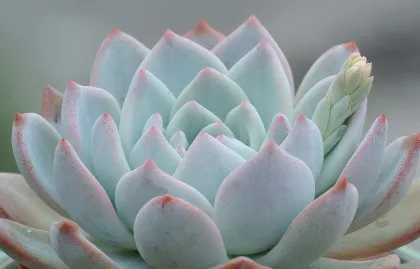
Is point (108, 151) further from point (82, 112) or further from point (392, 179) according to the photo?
point (392, 179)

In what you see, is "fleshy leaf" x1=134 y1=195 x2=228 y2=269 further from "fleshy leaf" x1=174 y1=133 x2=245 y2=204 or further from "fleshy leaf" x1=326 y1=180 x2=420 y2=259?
"fleshy leaf" x1=326 y1=180 x2=420 y2=259

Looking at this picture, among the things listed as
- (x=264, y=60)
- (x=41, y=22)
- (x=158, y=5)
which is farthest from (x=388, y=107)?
(x=264, y=60)

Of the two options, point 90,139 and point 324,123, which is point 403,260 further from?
point 90,139

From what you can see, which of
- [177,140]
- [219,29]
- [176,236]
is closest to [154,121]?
[177,140]

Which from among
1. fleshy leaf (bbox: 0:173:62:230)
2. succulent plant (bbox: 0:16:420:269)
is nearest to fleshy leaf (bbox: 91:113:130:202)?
succulent plant (bbox: 0:16:420:269)

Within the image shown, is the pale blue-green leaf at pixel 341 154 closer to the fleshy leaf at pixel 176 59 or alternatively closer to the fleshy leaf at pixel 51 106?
the fleshy leaf at pixel 176 59

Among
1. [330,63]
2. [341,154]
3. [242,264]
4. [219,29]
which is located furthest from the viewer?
[219,29]
